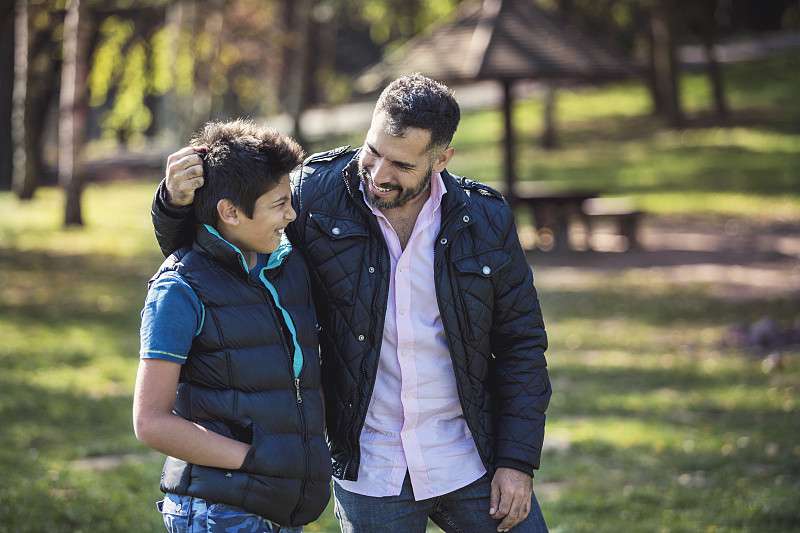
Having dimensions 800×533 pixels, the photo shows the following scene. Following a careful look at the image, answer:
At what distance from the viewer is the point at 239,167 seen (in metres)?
2.73

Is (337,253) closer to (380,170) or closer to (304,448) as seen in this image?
(380,170)

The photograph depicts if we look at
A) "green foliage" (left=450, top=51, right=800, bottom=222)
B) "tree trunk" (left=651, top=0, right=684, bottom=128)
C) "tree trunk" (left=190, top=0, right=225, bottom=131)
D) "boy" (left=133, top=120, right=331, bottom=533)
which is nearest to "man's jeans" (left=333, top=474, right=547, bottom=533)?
"boy" (left=133, top=120, right=331, bottom=533)

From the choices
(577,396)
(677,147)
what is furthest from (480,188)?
(677,147)

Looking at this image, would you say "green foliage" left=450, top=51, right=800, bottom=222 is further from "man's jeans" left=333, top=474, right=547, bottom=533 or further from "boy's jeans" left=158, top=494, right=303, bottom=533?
"boy's jeans" left=158, top=494, right=303, bottom=533

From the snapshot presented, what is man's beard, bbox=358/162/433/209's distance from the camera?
3094 mm

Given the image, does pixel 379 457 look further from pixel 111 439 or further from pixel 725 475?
pixel 111 439

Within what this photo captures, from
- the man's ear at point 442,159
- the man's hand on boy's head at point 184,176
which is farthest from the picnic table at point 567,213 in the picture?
the man's hand on boy's head at point 184,176

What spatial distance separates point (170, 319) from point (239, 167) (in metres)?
0.48

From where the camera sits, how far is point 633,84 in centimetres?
3916

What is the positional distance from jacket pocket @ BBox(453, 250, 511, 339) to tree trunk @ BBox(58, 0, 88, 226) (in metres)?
14.1

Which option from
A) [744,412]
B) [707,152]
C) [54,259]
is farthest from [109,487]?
[707,152]

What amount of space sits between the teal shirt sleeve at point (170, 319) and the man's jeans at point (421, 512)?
878mm

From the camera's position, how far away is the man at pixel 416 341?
306cm

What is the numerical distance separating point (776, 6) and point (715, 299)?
117ft
